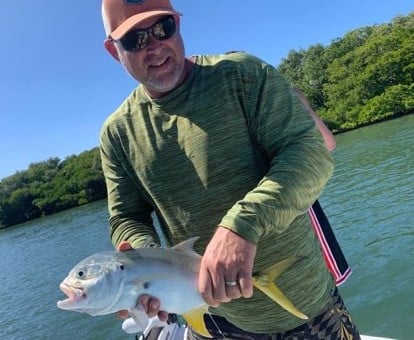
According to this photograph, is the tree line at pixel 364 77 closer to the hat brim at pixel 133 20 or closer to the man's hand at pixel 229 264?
the hat brim at pixel 133 20

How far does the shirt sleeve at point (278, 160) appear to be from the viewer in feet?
6.66

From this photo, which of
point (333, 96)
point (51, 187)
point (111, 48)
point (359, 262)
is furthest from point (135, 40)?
point (51, 187)

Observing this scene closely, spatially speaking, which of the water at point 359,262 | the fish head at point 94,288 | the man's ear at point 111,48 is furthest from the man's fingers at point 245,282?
the water at point 359,262

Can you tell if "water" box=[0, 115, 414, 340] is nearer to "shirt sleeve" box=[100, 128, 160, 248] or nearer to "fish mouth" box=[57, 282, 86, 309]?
"shirt sleeve" box=[100, 128, 160, 248]

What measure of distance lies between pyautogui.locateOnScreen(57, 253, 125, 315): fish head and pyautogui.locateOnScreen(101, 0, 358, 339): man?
0.16 metres

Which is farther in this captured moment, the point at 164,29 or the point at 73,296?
the point at 164,29

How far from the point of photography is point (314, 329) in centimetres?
274

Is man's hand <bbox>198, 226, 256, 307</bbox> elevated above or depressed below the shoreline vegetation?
above

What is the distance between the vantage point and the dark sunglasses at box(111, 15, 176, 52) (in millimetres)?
2500

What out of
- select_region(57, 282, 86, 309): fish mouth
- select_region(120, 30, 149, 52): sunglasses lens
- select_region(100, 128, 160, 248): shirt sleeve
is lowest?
select_region(57, 282, 86, 309): fish mouth

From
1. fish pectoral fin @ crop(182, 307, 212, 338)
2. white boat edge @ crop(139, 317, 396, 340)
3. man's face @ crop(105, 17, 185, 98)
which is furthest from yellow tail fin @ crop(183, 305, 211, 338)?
white boat edge @ crop(139, 317, 396, 340)

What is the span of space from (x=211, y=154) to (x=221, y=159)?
2.3 inches

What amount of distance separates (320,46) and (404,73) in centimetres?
2794

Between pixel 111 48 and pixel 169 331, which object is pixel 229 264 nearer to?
pixel 111 48
